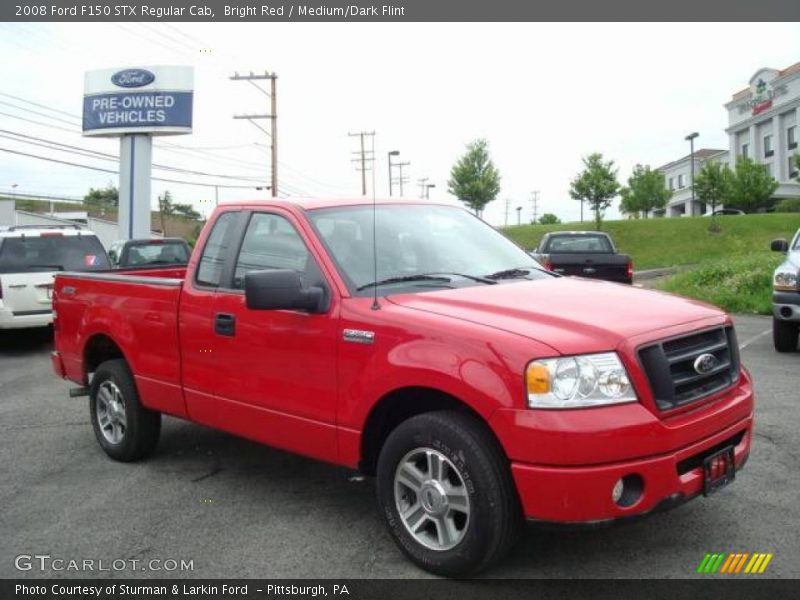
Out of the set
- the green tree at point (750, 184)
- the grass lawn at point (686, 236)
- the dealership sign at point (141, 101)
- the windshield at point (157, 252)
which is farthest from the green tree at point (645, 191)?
the windshield at point (157, 252)

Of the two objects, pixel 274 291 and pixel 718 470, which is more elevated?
pixel 274 291

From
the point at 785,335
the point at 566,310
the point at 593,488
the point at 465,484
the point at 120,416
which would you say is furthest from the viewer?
the point at 785,335

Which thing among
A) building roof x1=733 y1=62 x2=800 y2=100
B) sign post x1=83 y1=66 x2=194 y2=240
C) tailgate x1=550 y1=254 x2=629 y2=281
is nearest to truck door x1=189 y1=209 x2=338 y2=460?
tailgate x1=550 y1=254 x2=629 y2=281

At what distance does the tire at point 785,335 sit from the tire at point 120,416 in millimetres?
7605

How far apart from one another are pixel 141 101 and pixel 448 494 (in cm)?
3438

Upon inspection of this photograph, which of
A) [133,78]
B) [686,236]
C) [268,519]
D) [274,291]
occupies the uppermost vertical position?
[133,78]

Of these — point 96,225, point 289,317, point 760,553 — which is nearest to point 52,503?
point 289,317

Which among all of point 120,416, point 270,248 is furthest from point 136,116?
point 270,248

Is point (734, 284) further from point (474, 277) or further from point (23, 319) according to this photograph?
point (474, 277)

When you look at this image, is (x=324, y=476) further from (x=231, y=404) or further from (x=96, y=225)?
(x=96, y=225)

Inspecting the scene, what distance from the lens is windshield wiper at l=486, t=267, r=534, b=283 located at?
14.5 feet

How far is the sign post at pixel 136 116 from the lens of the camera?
3381 centimetres

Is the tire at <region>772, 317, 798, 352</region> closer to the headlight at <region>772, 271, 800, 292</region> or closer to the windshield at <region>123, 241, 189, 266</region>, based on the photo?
the headlight at <region>772, 271, 800, 292</region>

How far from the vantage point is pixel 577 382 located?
323cm
